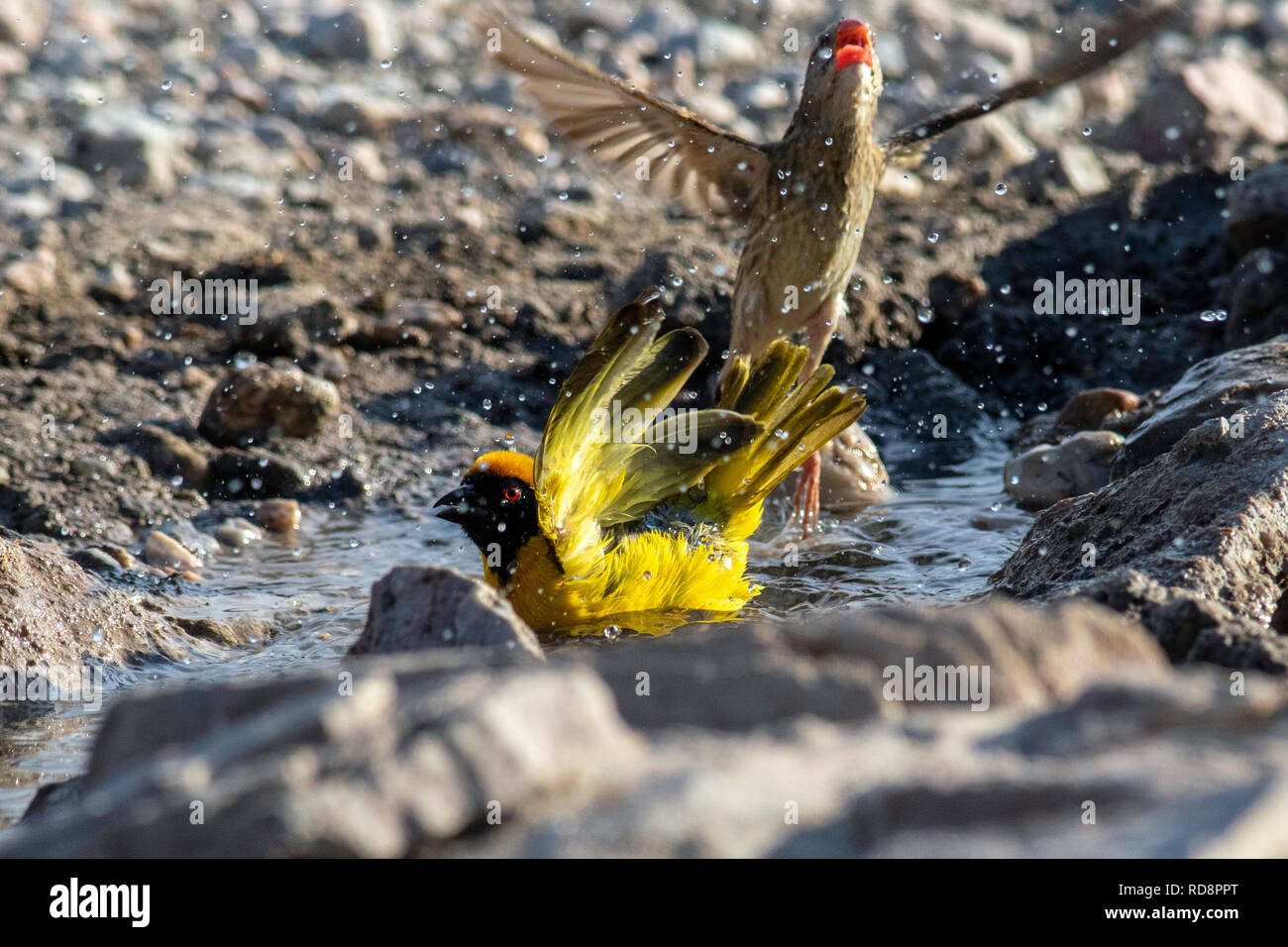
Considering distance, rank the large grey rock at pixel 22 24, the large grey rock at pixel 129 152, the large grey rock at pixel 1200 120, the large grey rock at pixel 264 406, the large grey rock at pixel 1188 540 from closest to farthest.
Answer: the large grey rock at pixel 1188 540
the large grey rock at pixel 264 406
the large grey rock at pixel 129 152
the large grey rock at pixel 1200 120
the large grey rock at pixel 22 24

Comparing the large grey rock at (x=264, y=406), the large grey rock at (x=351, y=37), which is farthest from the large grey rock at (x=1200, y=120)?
the large grey rock at (x=264, y=406)

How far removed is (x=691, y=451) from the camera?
13.8 ft

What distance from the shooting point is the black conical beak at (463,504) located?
4.12 meters

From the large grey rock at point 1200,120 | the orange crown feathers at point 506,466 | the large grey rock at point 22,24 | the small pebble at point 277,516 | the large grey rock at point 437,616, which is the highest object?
the large grey rock at point 22,24

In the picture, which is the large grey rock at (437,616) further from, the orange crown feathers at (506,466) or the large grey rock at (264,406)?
the large grey rock at (264,406)

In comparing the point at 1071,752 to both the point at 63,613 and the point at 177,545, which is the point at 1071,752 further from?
the point at 177,545

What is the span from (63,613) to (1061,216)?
6873mm

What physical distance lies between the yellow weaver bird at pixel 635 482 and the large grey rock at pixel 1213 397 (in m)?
0.99

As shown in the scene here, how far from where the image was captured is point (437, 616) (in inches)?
109

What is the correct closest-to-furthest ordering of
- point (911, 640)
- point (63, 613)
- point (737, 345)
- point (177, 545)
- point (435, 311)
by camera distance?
point (911, 640), point (63, 613), point (177, 545), point (737, 345), point (435, 311)

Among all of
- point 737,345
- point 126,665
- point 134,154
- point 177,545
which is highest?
point 134,154

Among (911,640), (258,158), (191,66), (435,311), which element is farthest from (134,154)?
(911,640)

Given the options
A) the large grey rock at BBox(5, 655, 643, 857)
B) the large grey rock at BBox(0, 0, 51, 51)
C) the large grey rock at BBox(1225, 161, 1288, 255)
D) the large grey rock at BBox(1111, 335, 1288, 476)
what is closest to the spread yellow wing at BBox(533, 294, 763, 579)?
the large grey rock at BBox(1111, 335, 1288, 476)

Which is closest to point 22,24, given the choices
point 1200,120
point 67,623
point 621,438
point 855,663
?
point 67,623
